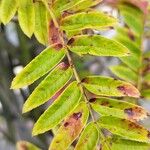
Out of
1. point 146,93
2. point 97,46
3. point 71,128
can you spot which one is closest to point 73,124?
point 71,128

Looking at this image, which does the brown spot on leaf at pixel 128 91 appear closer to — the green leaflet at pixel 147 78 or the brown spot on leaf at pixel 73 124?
the brown spot on leaf at pixel 73 124

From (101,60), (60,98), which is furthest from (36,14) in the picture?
(101,60)

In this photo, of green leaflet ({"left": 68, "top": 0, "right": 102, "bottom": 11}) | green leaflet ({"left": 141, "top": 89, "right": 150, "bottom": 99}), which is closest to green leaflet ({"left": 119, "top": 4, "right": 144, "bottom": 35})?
green leaflet ({"left": 141, "top": 89, "right": 150, "bottom": 99})

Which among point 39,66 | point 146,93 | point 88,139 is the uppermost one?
point 39,66

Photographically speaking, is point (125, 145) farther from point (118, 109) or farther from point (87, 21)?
point (87, 21)

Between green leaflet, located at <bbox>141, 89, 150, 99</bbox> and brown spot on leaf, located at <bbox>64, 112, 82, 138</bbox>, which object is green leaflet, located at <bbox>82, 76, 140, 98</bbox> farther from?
green leaflet, located at <bbox>141, 89, 150, 99</bbox>

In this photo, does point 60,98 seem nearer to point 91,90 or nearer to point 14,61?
point 91,90
